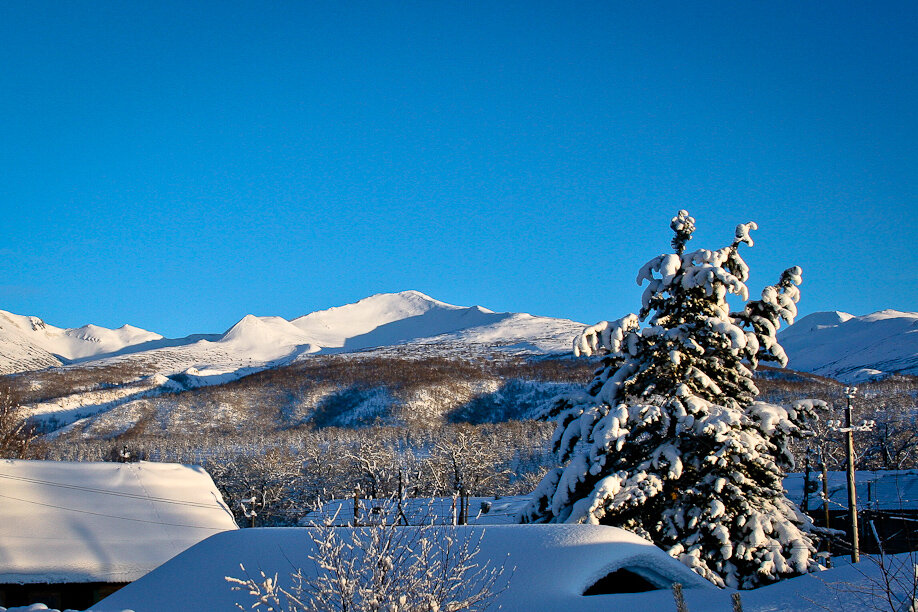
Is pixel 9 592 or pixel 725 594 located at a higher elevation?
pixel 725 594

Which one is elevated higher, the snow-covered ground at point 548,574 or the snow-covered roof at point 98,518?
the snow-covered ground at point 548,574

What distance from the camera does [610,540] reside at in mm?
10406

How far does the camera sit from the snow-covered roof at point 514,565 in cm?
940

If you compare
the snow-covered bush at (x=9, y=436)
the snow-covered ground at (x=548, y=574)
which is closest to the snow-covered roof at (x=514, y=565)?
the snow-covered ground at (x=548, y=574)

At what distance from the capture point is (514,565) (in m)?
9.88

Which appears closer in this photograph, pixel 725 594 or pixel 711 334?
pixel 725 594

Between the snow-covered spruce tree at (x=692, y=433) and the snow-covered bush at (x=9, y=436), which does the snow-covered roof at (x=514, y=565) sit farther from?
the snow-covered bush at (x=9, y=436)

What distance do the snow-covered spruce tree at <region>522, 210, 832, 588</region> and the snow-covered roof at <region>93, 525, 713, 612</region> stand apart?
2.15 m

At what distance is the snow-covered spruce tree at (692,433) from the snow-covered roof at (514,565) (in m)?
2.15

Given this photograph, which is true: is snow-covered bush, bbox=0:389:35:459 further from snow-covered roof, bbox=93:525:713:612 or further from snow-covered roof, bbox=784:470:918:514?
snow-covered roof, bbox=784:470:918:514

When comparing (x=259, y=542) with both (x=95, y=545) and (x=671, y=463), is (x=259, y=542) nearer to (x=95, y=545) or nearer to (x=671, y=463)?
(x=671, y=463)

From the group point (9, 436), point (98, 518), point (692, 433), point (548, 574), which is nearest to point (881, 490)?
point (692, 433)

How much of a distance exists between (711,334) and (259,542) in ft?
28.6

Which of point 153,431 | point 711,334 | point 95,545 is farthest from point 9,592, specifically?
point 153,431
